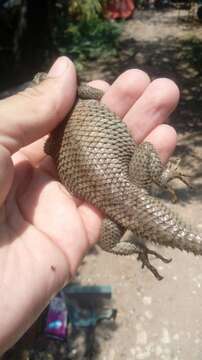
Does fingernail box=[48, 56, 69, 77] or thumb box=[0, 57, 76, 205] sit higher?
fingernail box=[48, 56, 69, 77]

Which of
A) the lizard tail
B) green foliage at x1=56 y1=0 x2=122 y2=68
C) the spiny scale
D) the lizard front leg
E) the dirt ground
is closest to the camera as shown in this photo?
the lizard tail

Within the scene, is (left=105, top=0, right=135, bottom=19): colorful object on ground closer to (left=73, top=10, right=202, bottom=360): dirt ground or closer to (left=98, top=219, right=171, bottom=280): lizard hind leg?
(left=73, top=10, right=202, bottom=360): dirt ground

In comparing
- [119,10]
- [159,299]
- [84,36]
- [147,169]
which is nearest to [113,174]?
[147,169]

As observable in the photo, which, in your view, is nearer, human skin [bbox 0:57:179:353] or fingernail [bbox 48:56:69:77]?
human skin [bbox 0:57:179:353]

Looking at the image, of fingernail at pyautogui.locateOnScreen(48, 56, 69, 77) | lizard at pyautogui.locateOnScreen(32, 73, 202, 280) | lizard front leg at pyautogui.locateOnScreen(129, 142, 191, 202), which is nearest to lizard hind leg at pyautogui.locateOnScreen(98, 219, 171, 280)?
lizard at pyautogui.locateOnScreen(32, 73, 202, 280)

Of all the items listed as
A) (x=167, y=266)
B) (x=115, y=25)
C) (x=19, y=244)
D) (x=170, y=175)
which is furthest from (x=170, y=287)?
(x=115, y=25)

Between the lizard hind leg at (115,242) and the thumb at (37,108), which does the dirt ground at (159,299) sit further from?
the thumb at (37,108)

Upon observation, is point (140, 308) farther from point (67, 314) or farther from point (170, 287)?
point (67, 314)
